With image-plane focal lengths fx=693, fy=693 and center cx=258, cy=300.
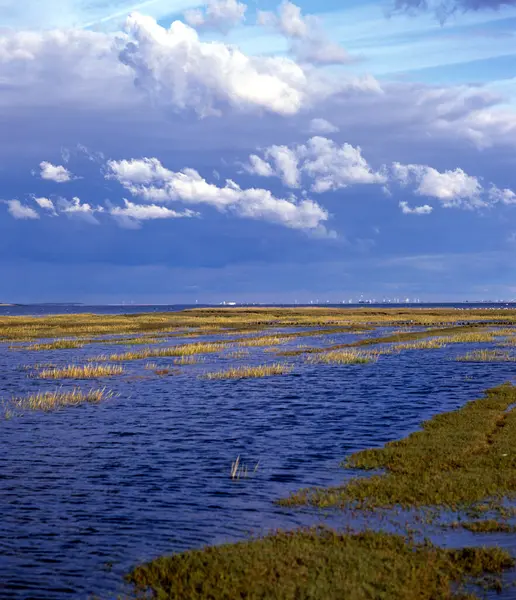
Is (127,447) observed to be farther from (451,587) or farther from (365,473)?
(451,587)

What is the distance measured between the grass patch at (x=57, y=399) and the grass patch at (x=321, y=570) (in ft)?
73.8

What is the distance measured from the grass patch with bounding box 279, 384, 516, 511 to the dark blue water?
1120 mm

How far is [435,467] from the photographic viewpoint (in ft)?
67.7

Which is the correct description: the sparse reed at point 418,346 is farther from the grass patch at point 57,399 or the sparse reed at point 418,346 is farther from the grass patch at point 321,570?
the grass patch at point 321,570

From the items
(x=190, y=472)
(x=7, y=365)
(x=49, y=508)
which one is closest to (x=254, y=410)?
(x=190, y=472)

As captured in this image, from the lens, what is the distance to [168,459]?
23.5 meters

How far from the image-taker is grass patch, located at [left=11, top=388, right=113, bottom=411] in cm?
3453

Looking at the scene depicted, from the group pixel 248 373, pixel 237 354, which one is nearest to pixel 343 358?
pixel 237 354

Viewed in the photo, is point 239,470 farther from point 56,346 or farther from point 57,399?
point 56,346

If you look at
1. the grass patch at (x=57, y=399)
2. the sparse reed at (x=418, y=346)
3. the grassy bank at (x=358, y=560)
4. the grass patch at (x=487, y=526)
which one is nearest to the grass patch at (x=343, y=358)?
the sparse reed at (x=418, y=346)

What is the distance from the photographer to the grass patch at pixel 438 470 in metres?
17.6

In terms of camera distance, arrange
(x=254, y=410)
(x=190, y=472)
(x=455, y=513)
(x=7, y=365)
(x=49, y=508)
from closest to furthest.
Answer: (x=455, y=513), (x=49, y=508), (x=190, y=472), (x=254, y=410), (x=7, y=365)

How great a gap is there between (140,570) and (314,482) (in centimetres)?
790

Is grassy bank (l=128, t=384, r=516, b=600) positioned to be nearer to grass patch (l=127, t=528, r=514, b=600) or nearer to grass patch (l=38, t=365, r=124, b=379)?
grass patch (l=127, t=528, r=514, b=600)
